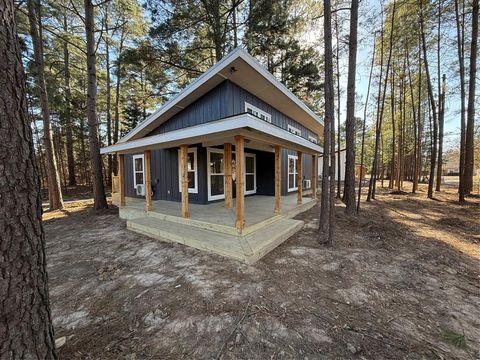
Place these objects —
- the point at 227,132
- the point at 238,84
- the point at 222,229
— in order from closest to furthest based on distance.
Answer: the point at 227,132
the point at 222,229
the point at 238,84

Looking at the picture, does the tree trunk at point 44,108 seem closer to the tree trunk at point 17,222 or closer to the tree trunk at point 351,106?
the tree trunk at point 17,222

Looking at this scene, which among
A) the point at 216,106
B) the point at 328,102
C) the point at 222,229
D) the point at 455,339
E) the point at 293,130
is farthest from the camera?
the point at 293,130

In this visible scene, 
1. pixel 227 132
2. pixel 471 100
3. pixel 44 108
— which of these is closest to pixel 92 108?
pixel 44 108

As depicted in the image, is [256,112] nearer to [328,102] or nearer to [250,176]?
[250,176]

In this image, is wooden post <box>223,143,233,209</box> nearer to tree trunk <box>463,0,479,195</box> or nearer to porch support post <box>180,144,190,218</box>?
porch support post <box>180,144,190,218</box>

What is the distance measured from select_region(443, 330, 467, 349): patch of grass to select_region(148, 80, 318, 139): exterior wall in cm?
590

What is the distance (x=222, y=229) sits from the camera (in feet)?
14.8

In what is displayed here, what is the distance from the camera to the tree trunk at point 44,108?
23.5 feet

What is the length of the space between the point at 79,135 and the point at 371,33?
1958 cm

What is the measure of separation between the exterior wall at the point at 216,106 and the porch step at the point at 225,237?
11.5 feet

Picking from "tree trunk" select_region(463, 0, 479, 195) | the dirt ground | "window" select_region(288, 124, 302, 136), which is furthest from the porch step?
"tree trunk" select_region(463, 0, 479, 195)

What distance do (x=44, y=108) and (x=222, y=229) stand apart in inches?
331

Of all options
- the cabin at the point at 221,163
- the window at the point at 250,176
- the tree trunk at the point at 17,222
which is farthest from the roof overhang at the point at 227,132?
the window at the point at 250,176

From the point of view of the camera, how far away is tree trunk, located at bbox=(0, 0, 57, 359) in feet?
3.90
